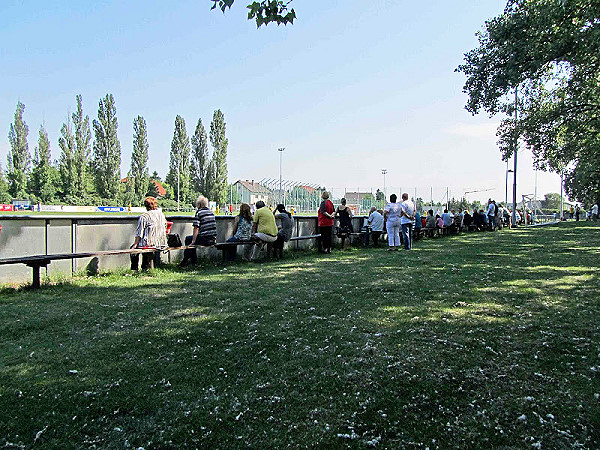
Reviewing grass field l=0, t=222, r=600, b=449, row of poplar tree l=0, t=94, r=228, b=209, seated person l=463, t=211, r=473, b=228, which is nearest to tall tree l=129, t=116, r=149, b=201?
row of poplar tree l=0, t=94, r=228, b=209

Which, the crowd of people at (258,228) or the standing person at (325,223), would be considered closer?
the crowd of people at (258,228)

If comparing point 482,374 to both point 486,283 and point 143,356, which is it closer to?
Answer: point 143,356

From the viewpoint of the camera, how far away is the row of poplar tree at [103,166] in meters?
62.5

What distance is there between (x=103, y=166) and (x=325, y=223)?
58.4 meters

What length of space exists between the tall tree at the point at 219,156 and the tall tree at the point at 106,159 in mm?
15937

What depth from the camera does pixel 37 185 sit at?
64.9 m

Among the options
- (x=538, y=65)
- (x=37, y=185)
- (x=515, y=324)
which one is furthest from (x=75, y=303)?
(x=37, y=185)


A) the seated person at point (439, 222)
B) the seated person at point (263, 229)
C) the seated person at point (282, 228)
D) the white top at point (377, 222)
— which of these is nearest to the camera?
the seated person at point (263, 229)

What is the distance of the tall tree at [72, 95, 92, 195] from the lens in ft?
204

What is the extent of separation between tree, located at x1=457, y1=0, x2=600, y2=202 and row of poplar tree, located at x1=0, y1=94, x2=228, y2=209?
167 feet

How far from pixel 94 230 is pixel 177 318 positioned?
4.39 metres

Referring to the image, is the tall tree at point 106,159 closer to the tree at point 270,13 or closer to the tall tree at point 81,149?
the tall tree at point 81,149

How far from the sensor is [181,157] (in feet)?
254

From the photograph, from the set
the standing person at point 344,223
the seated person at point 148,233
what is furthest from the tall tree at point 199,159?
the seated person at point 148,233
